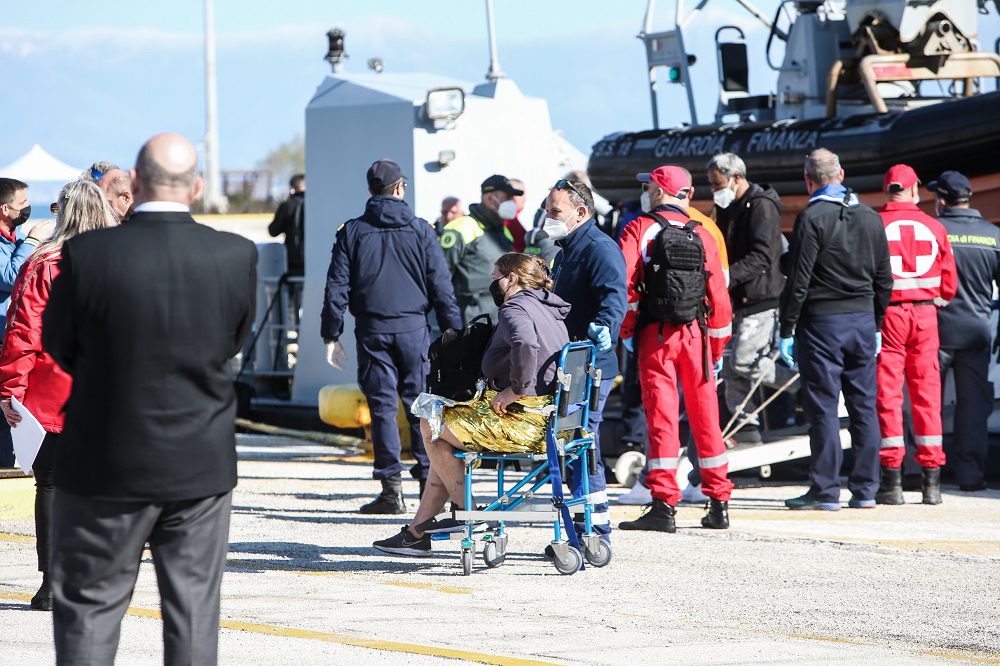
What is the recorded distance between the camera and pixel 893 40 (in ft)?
44.1

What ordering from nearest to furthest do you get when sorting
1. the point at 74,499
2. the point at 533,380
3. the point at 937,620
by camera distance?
the point at 74,499 < the point at 937,620 < the point at 533,380

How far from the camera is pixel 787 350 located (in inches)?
357

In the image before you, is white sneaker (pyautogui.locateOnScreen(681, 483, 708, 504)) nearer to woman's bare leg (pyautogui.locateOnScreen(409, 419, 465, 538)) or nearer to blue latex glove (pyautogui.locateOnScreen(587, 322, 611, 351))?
blue latex glove (pyautogui.locateOnScreen(587, 322, 611, 351))

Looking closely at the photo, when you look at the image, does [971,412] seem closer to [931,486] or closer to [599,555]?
[931,486]

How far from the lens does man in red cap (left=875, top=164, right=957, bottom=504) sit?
8.65m

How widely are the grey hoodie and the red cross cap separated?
2.99 metres

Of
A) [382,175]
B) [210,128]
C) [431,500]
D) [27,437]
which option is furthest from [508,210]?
[210,128]

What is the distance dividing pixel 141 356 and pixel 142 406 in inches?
4.5

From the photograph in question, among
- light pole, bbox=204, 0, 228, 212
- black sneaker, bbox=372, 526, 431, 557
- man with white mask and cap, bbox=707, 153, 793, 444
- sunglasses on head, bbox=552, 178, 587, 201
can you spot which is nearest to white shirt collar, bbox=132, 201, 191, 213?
black sneaker, bbox=372, 526, 431, 557

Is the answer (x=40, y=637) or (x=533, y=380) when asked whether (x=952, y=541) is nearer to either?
(x=533, y=380)

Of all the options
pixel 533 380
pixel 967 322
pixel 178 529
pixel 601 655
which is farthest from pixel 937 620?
pixel 967 322

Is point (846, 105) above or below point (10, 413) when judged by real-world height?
above

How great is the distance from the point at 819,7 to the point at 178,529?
1190cm

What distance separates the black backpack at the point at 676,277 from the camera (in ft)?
23.5
